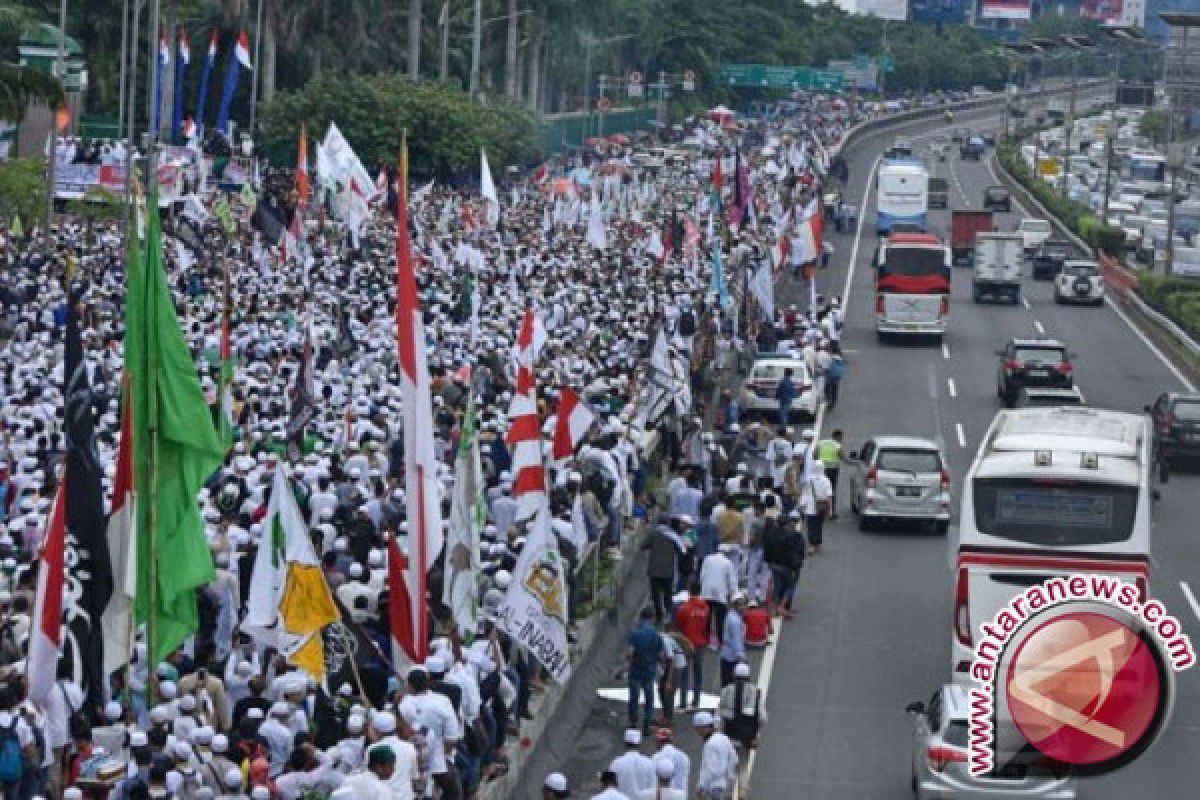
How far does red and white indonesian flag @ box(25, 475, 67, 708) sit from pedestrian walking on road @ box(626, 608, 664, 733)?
20.5 ft

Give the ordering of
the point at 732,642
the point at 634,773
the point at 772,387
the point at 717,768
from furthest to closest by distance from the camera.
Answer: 1. the point at 772,387
2. the point at 732,642
3. the point at 717,768
4. the point at 634,773

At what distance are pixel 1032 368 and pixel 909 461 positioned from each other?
13.6m

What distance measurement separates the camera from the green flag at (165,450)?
47.5ft

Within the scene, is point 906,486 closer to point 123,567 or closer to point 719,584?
point 719,584

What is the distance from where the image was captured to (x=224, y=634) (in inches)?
692

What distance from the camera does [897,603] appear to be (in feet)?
87.8

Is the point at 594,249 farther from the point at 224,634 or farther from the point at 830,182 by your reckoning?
the point at 830,182

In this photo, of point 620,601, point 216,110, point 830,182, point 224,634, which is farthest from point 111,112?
point 224,634

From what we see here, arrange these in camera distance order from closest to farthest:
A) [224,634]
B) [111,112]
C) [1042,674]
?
[1042,674] → [224,634] → [111,112]

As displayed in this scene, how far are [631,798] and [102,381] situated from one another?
1372cm

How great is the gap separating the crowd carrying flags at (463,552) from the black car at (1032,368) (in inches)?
1075

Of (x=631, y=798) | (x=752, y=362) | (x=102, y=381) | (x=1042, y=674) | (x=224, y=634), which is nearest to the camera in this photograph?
(x=1042, y=674)

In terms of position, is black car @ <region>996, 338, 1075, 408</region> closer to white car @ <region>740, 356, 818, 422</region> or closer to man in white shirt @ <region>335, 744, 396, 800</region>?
white car @ <region>740, 356, 818, 422</region>

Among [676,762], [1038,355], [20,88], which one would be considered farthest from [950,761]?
[1038,355]
